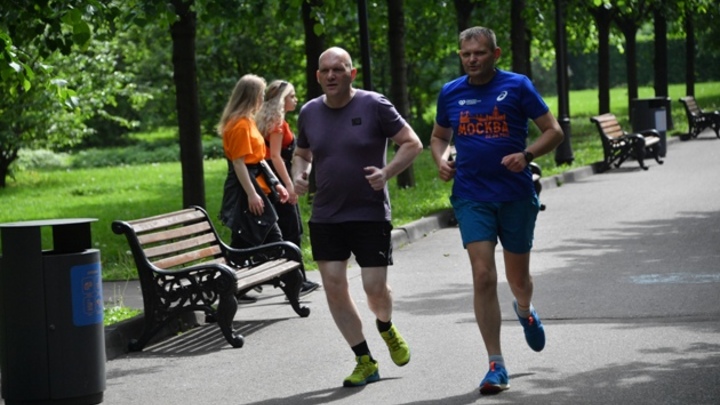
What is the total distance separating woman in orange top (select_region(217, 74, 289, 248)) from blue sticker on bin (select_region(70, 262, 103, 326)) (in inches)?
143

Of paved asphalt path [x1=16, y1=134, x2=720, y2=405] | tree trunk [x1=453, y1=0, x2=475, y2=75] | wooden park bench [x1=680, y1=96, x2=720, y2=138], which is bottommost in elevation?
paved asphalt path [x1=16, y1=134, x2=720, y2=405]

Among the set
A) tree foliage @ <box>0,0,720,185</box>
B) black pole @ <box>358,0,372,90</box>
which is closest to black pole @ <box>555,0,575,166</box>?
tree foliage @ <box>0,0,720,185</box>

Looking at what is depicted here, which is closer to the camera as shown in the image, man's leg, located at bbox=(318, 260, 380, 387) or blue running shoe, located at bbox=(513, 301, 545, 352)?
man's leg, located at bbox=(318, 260, 380, 387)

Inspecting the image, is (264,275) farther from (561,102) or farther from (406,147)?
(561,102)

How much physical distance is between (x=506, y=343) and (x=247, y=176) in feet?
10.3

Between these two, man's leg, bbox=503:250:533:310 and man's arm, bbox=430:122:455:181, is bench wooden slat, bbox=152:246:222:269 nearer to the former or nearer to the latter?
man's arm, bbox=430:122:455:181

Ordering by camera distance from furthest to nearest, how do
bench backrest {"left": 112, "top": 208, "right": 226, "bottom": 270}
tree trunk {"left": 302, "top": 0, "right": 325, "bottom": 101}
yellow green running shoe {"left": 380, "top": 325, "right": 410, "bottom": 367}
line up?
tree trunk {"left": 302, "top": 0, "right": 325, "bottom": 101} → bench backrest {"left": 112, "top": 208, "right": 226, "bottom": 270} → yellow green running shoe {"left": 380, "top": 325, "right": 410, "bottom": 367}

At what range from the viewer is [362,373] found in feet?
26.9

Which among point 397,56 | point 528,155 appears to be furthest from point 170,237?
point 397,56

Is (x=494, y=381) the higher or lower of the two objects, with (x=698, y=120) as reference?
lower

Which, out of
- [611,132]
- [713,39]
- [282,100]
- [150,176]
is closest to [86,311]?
[282,100]

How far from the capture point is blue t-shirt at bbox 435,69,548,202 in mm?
7891

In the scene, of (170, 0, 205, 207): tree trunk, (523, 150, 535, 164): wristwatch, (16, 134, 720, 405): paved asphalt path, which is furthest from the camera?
(170, 0, 205, 207): tree trunk

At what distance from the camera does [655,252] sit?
1408 centimetres
